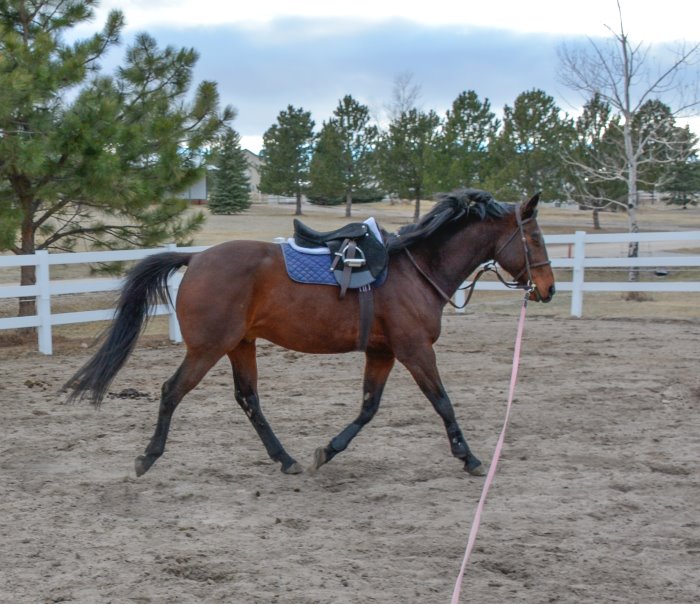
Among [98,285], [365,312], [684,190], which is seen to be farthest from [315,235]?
[684,190]

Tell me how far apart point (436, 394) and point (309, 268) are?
1256 millimetres

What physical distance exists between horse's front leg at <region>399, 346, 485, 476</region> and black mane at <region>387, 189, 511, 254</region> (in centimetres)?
83

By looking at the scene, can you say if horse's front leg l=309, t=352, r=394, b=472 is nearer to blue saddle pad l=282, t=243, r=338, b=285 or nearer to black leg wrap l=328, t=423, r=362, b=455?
black leg wrap l=328, t=423, r=362, b=455

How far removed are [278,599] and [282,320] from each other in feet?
7.96

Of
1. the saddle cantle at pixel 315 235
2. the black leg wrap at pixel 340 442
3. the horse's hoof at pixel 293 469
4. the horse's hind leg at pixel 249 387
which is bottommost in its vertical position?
the horse's hoof at pixel 293 469

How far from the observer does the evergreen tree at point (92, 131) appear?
11.4 meters

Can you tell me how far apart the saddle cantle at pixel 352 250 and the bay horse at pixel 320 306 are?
0.38 feet

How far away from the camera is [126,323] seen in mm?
5996

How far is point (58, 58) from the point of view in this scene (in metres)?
12.3

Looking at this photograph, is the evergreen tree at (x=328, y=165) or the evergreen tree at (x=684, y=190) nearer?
the evergreen tree at (x=684, y=190)

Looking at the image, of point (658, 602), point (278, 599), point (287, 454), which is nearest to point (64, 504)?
point (287, 454)

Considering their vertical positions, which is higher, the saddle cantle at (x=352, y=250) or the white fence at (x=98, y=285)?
the saddle cantle at (x=352, y=250)

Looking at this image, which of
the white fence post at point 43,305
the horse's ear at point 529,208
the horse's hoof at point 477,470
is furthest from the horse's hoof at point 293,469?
the white fence post at point 43,305

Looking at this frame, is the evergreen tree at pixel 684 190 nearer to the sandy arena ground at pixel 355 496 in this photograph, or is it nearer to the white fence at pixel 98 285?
the white fence at pixel 98 285
